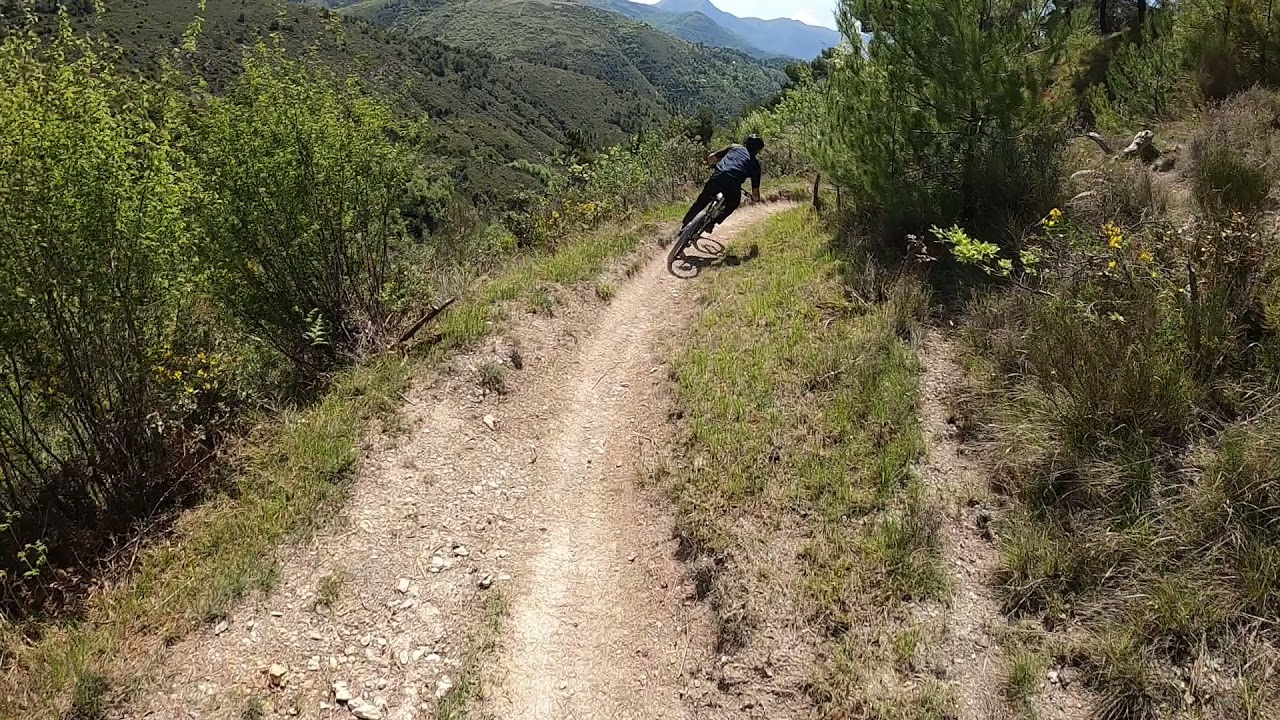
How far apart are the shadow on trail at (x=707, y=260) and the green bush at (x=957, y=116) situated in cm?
219

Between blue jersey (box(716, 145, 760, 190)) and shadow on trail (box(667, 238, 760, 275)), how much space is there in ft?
3.45

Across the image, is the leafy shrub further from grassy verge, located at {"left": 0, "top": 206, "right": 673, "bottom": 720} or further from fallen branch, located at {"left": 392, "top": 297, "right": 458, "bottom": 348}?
grassy verge, located at {"left": 0, "top": 206, "right": 673, "bottom": 720}

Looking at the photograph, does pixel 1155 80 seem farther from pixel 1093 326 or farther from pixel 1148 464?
pixel 1148 464

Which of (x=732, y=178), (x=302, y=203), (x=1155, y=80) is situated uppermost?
(x=302, y=203)

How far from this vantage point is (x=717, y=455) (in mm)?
5426

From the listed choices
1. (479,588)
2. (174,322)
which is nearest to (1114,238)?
(479,588)

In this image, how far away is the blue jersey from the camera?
402 inches

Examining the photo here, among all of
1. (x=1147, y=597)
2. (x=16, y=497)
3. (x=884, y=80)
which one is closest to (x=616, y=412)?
(x=1147, y=597)

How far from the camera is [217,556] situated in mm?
4551

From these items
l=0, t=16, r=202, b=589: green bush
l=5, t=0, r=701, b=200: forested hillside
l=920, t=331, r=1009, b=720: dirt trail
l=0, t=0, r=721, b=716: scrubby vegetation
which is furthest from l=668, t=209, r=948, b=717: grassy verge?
l=5, t=0, r=701, b=200: forested hillside

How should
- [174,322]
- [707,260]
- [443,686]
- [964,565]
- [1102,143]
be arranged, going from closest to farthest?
[443,686]
[964,565]
[174,322]
[1102,143]
[707,260]

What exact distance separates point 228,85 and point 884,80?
739cm

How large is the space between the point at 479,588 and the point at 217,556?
1.81 metres

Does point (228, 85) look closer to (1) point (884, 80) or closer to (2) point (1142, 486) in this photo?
(1) point (884, 80)
